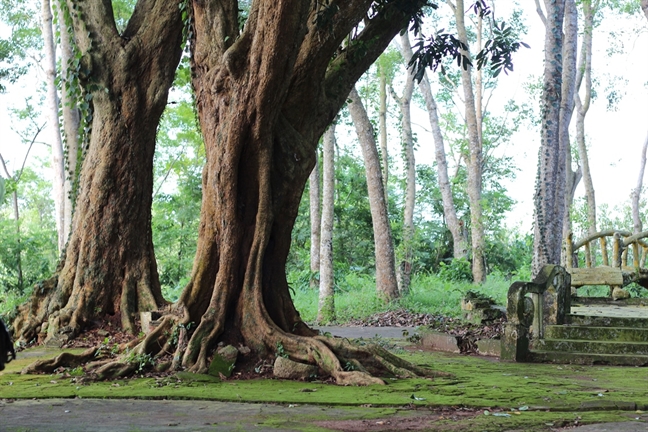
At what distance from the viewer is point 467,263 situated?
25500 millimetres

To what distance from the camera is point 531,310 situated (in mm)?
11258

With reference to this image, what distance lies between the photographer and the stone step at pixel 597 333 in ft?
37.6

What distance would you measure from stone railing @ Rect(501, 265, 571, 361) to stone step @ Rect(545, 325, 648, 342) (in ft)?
0.55

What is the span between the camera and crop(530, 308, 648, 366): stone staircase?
10.8m

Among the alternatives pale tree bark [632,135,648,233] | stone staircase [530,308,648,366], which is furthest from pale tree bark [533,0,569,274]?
pale tree bark [632,135,648,233]

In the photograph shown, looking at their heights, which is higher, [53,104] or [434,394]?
[53,104]

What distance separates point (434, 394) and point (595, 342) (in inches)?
184

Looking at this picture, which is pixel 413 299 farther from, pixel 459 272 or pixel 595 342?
pixel 595 342

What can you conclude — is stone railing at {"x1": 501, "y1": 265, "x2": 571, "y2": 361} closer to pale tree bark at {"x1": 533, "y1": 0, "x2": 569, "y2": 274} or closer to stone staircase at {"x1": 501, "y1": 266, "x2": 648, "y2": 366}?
stone staircase at {"x1": 501, "y1": 266, "x2": 648, "y2": 366}

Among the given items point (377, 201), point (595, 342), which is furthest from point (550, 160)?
point (377, 201)

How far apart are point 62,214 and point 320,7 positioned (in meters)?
10.9

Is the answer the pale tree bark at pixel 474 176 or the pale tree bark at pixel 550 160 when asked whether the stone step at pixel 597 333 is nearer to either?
the pale tree bark at pixel 550 160

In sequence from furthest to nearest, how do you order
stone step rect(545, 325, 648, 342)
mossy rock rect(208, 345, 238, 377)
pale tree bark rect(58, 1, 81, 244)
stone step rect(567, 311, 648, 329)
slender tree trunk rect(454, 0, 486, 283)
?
slender tree trunk rect(454, 0, 486, 283), pale tree bark rect(58, 1, 81, 244), stone step rect(567, 311, 648, 329), stone step rect(545, 325, 648, 342), mossy rock rect(208, 345, 238, 377)

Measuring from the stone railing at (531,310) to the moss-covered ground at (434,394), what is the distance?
4.67ft
